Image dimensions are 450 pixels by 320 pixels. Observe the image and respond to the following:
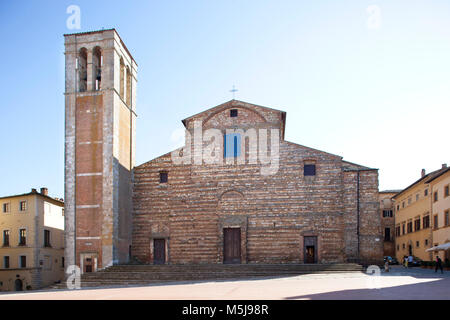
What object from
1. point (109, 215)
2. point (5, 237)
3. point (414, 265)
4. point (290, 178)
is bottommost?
point (414, 265)

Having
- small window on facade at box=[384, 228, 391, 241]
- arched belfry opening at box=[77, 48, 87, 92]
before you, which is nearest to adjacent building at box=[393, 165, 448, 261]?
small window on facade at box=[384, 228, 391, 241]

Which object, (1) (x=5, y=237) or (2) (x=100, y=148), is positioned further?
(1) (x=5, y=237)

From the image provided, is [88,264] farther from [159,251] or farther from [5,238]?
[5,238]

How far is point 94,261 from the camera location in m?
24.6

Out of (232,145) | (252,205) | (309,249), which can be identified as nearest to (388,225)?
(309,249)

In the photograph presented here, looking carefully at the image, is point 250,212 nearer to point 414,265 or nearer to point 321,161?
point 321,161

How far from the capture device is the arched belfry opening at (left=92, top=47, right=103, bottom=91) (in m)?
26.6

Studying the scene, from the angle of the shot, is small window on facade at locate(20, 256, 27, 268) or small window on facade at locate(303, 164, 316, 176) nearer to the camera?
small window on facade at locate(303, 164, 316, 176)

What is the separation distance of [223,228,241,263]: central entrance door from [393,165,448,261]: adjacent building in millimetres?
15112

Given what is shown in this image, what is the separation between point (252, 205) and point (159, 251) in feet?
21.3

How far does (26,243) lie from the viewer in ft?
108

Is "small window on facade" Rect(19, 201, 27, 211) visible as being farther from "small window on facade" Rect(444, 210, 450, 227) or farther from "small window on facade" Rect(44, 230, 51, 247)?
"small window on facade" Rect(444, 210, 450, 227)
